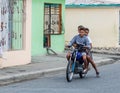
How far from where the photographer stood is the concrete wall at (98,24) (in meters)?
28.5

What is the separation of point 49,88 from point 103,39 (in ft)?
52.0

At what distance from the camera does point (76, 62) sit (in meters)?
14.9

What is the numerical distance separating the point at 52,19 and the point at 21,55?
5.85 meters

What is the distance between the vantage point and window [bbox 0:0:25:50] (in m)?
17.3

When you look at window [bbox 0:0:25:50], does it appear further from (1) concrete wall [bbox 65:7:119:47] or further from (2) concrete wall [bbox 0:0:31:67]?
(1) concrete wall [bbox 65:7:119:47]

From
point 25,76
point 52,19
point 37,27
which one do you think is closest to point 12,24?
point 25,76

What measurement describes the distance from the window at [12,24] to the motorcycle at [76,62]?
131 inches

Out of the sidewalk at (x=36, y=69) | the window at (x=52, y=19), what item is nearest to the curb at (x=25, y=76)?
the sidewalk at (x=36, y=69)

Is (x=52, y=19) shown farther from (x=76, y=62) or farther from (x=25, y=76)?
(x=76, y=62)

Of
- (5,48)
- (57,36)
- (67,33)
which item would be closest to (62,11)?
(57,36)

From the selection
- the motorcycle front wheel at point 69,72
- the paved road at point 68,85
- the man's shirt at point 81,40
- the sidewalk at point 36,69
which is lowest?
the paved road at point 68,85

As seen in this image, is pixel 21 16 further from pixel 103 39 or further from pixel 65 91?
pixel 103 39

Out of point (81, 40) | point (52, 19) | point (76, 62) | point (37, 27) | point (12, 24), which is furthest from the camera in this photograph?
point (52, 19)

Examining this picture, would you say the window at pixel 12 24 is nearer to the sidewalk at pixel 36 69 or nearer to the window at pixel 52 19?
the sidewalk at pixel 36 69
